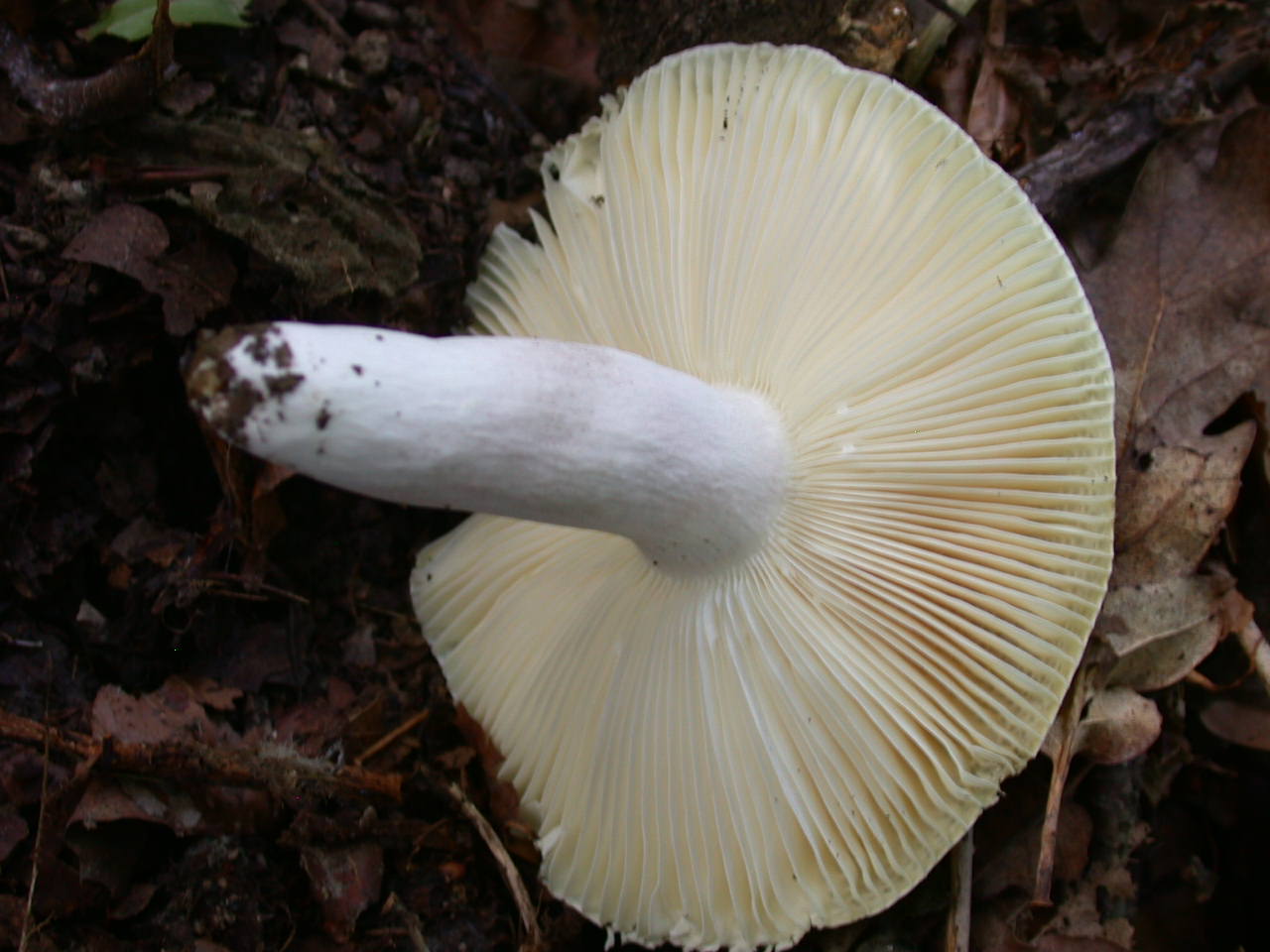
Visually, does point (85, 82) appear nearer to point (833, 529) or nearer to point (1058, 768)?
point (833, 529)

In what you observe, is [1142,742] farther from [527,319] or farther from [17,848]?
[17,848]

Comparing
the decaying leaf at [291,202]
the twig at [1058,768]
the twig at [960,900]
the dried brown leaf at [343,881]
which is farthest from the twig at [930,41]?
the dried brown leaf at [343,881]

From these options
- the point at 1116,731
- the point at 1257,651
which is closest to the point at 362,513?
the point at 1116,731

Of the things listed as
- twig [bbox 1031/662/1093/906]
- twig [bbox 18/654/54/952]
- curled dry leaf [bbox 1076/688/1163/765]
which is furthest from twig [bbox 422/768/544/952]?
curled dry leaf [bbox 1076/688/1163/765]

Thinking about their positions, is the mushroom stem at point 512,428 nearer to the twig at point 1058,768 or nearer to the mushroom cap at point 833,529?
the mushroom cap at point 833,529

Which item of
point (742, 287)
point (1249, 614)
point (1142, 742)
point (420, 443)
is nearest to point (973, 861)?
point (1142, 742)

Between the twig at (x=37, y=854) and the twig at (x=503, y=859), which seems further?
the twig at (x=503, y=859)

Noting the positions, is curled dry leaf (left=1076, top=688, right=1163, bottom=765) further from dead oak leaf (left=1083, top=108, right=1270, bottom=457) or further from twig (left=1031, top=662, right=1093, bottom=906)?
dead oak leaf (left=1083, top=108, right=1270, bottom=457)
